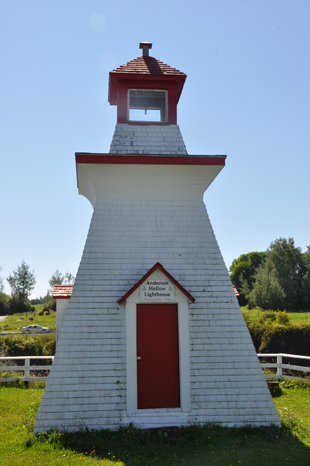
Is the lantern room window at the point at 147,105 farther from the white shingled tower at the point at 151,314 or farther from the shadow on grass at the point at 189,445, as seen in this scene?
the shadow on grass at the point at 189,445

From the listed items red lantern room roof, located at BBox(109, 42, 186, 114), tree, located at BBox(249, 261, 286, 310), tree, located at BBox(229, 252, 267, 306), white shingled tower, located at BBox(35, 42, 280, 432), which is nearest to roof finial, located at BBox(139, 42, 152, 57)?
red lantern room roof, located at BBox(109, 42, 186, 114)

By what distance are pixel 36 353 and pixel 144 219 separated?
447 inches

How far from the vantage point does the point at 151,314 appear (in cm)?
809

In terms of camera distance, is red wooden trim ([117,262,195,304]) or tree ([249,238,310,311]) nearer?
red wooden trim ([117,262,195,304])

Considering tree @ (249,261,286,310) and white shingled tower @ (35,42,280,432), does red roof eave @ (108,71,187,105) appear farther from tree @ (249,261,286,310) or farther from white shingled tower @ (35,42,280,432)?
tree @ (249,261,286,310)

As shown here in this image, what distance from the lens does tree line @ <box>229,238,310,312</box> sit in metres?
45.9

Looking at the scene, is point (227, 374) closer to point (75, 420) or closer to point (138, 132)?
point (75, 420)

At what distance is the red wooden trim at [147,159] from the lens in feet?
27.8

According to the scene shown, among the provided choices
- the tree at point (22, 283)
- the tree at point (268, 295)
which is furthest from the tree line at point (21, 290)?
the tree at point (268, 295)

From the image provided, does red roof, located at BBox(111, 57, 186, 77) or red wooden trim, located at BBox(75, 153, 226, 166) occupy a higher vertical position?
red roof, located at BBox(111, 57, 186, 77)

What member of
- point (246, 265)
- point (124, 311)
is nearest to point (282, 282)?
point (246, 265)

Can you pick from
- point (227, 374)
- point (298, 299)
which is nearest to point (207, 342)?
point (227, 374)

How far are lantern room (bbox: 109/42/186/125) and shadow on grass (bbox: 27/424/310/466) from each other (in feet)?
23.1

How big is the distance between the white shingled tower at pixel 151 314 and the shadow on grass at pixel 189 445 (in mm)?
264
